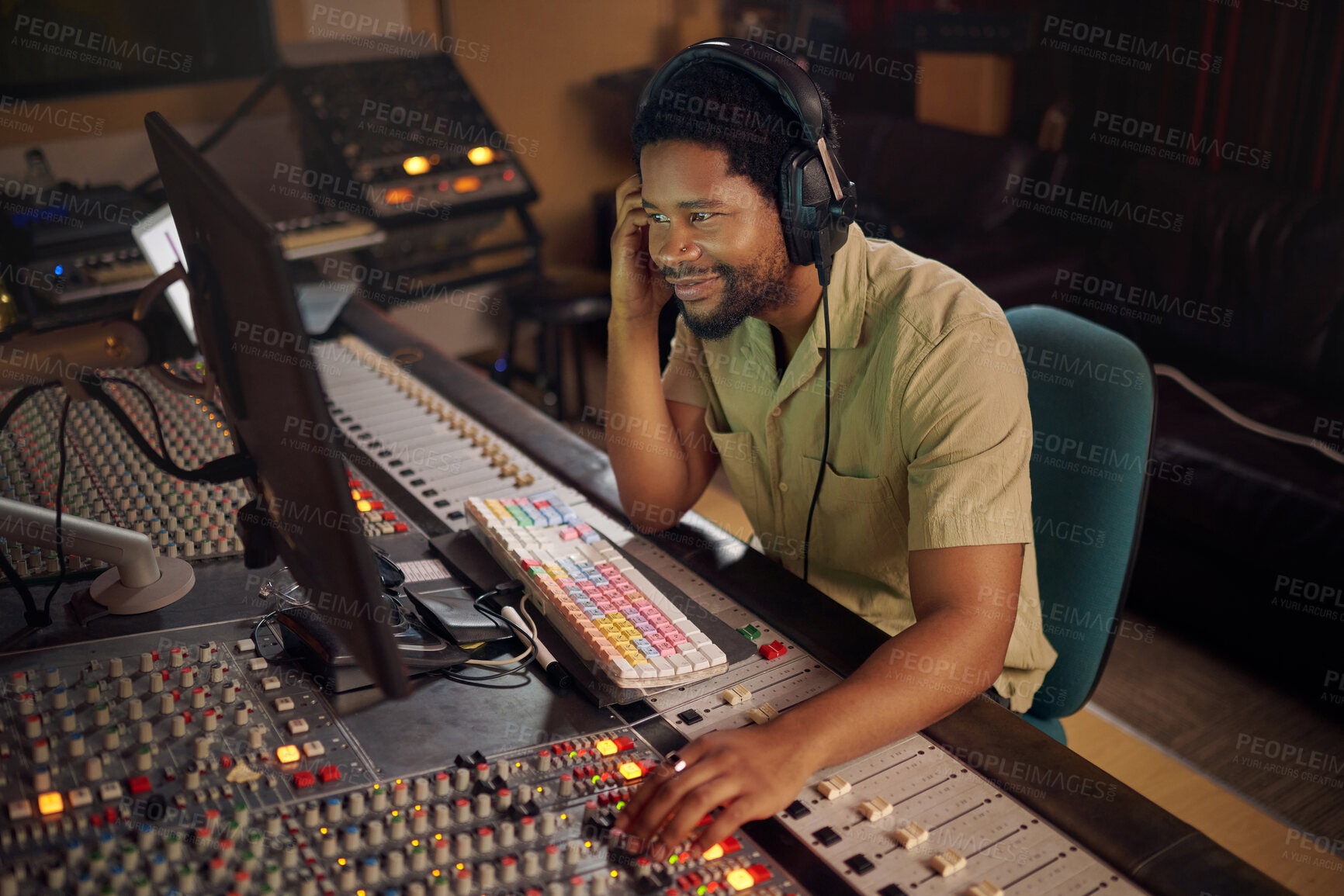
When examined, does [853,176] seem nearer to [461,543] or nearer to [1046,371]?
[1046,371]

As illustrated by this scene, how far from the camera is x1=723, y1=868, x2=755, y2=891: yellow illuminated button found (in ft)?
2.66

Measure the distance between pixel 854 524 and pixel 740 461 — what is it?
0.20 m

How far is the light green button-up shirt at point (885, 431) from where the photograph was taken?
3.70 ft

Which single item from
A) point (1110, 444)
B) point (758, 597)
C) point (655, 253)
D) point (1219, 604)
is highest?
point (655, 253)

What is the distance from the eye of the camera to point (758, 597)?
3.94 ft

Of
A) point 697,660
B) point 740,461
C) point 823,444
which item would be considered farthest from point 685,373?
point 697,660

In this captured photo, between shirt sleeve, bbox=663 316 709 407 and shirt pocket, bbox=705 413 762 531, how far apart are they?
0.04 m

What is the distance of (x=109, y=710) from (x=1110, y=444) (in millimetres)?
1120

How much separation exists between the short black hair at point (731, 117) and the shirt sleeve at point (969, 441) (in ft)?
0.96

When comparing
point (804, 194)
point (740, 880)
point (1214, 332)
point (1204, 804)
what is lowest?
point (1204, 804)

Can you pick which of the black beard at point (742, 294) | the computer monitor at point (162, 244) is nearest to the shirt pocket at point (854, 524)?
the black beard at point (742, 294)

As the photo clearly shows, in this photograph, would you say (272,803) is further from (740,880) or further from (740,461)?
(740,461)

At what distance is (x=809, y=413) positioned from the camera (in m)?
1.37

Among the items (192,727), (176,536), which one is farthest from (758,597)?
(176,536)
